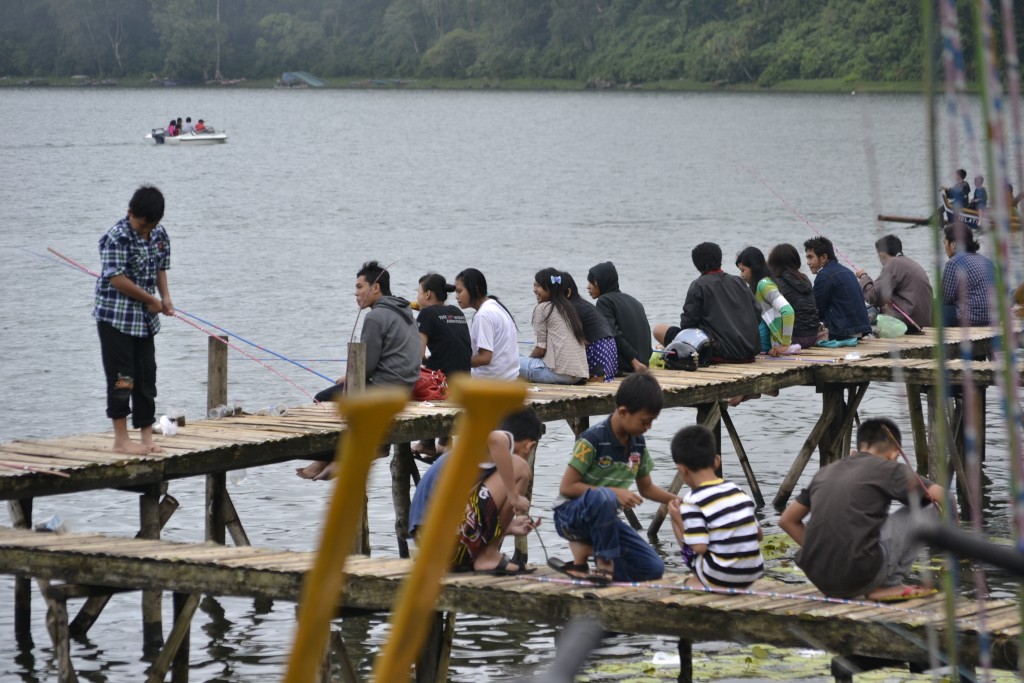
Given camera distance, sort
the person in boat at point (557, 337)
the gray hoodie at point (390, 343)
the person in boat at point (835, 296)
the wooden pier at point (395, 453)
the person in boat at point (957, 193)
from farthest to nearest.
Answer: the person in boat at point (835, 296) → the person in boat at point (557, 337) → the gray hoodie at point (390, 343) → the wooden pier at point (395, 453) → the person in boat at point (957, 193)

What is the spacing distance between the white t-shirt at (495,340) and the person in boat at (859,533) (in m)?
5.16

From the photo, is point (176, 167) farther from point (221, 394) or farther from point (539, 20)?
point (539, 20)

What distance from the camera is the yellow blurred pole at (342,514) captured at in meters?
1.25

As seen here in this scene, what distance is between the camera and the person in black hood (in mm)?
12750

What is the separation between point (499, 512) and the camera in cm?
757

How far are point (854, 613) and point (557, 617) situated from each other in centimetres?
A: 131

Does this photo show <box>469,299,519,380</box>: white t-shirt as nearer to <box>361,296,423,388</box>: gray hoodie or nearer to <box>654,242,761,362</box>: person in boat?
<box>361,296,423,388</box>: gray hoodie

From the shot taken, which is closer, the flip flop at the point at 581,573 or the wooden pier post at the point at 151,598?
the flip flop at the point at 581,573

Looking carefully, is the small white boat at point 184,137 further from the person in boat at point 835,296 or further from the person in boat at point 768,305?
the person in boat at point 768,305

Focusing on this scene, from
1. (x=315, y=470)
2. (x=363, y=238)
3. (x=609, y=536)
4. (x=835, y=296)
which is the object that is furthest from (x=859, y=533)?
(x=363, y=238)

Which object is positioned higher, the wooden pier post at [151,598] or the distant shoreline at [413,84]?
the distant shoreline at [413,84]

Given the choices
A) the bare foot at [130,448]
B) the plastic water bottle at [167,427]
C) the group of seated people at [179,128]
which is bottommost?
the bare foot at [130,448]

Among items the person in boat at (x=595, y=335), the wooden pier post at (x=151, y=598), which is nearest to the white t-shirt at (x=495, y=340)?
the person in boat at (x=595, y=335)

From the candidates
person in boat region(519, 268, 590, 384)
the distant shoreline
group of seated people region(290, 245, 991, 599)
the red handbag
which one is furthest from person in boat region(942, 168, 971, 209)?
the distant shoreline
